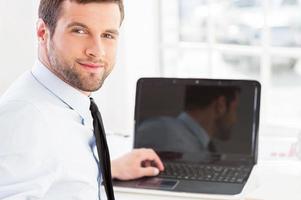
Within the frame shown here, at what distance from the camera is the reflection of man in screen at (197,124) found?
5.82 feet

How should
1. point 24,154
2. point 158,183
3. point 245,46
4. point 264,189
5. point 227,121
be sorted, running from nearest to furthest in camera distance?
point 24,154
point 264,189
point 158,183
point 227,121
point 245,46

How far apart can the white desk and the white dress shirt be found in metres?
0.26

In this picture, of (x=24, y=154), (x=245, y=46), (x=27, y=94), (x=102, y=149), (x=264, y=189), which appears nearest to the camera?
(x=24, y=154)

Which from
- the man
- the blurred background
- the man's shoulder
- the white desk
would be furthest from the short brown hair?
the blurred background

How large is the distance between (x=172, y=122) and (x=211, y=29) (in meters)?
0.65

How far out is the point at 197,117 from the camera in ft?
5.92

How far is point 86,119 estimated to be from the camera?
1.37 m

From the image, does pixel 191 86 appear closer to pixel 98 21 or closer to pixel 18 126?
pixel 98 21

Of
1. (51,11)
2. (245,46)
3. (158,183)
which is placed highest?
(51,11)

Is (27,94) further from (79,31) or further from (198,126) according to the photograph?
(198,126)

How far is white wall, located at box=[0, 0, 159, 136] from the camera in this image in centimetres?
233

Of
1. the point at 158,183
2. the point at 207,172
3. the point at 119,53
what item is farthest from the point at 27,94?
the point at 119,53

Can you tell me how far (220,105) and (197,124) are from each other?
0.09m

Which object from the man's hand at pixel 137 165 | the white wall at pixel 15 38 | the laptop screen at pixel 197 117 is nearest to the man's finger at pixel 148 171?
the man's hand at pixel 137 165
